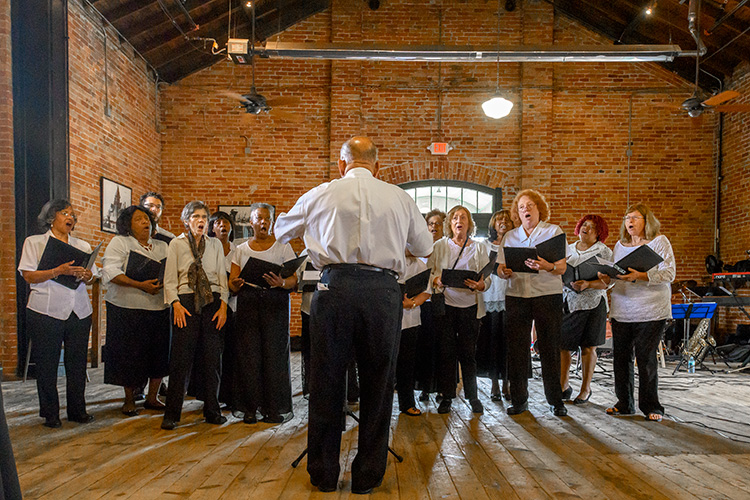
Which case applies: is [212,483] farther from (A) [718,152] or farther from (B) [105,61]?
(A) [718,152]

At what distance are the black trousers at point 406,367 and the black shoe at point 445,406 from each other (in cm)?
20

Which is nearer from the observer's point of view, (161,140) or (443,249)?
(443,249)

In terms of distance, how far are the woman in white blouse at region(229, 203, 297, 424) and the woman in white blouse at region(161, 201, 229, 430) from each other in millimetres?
135

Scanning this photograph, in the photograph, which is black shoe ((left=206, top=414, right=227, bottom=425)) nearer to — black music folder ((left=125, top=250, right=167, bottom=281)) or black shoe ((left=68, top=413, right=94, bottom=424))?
black shoe ((left=68, top=413, right=94, bottom=424))

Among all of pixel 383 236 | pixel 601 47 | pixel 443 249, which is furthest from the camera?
pixel 601 47

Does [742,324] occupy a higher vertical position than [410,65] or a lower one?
lower

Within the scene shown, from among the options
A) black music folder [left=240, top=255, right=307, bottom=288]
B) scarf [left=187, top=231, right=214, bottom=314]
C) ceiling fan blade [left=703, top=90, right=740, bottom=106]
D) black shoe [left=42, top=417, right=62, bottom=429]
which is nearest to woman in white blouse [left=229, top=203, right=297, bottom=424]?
black music folder [left=240, top=255, right=307, bottom=288]

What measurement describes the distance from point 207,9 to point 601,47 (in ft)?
18.0

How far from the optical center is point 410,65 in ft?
30.3

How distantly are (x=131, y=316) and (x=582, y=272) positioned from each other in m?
3.33

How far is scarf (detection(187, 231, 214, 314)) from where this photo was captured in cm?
366

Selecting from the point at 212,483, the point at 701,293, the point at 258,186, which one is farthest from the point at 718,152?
the point at 212,483

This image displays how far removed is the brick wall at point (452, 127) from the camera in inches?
360

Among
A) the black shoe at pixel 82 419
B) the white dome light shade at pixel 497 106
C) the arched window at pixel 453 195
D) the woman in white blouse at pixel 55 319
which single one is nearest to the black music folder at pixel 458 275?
the woman in white blouse at pixel 55 319
